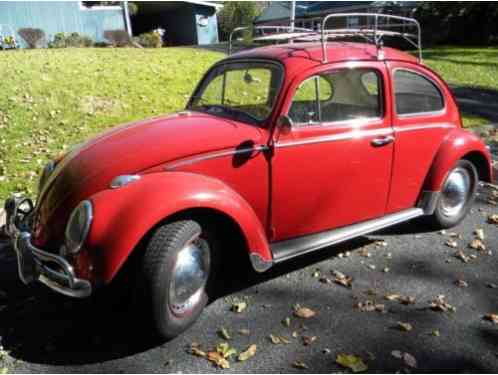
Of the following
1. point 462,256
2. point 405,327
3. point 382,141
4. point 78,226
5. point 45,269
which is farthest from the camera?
point 462,256

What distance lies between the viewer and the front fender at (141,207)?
2656 mm

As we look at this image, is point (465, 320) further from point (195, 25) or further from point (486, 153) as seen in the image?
point (195, 25)

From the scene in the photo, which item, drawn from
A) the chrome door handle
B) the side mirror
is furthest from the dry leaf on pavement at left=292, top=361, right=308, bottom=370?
the chrome door handle

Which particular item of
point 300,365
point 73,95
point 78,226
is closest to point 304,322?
point 300,365

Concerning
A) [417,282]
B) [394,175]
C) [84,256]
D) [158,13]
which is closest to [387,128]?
[394,175]

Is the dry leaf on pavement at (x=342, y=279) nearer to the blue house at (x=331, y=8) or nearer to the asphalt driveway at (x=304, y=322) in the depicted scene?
the asphalt driveway at (x=304, y=322)

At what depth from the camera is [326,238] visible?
3.68m

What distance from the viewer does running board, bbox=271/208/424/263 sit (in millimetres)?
3447

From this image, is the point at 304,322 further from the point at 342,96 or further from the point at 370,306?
the point at 342,96

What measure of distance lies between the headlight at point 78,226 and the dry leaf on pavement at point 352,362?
1686 millimetres

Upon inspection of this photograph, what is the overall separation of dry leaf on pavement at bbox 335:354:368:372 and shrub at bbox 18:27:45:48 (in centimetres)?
1962

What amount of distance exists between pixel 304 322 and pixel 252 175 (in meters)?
1.08

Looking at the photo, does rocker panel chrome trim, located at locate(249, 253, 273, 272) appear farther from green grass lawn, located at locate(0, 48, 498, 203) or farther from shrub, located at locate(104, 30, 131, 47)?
shrub, located at locate(104, 30, 131, 47)

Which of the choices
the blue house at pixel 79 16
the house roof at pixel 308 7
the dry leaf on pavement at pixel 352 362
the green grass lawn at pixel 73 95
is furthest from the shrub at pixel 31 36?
the dry leaf on pavement at pixel 352 362
